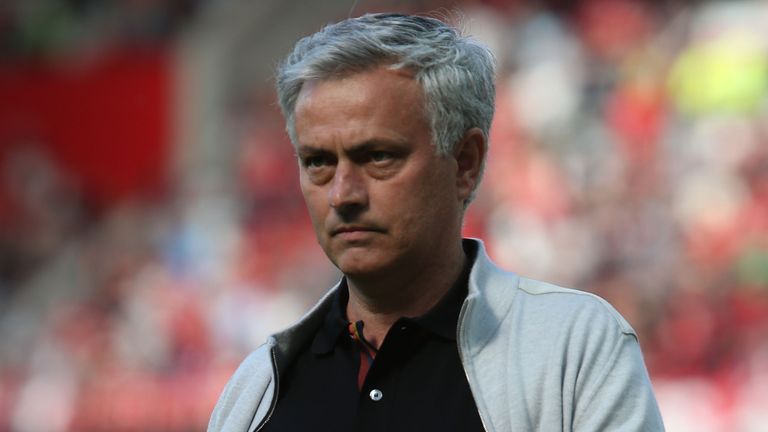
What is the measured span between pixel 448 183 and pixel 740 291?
19.2 ft

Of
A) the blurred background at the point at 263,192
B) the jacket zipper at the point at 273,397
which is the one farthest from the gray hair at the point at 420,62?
the blurred background at the point at 263,192

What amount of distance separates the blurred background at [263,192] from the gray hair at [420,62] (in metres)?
5.12

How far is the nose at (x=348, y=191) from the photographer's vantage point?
6.91 feet

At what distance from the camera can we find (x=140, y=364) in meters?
9.96

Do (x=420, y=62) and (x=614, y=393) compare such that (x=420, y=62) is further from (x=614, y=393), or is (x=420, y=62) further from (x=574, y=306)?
(x=614, y=393)

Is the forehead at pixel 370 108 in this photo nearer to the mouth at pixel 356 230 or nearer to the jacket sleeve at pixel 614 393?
the mouth at pixel 356 230

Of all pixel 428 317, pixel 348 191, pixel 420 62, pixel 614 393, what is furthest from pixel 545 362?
pixel 420 62

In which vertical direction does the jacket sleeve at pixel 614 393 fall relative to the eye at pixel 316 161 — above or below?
below

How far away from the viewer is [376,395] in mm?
2123

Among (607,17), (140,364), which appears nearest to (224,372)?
(140,364)

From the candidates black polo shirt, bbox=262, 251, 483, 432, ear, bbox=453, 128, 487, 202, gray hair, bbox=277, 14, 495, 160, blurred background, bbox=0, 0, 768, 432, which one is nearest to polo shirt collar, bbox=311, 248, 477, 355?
black polo shirt, bbox=262, 251, 483, 432

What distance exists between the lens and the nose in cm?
211

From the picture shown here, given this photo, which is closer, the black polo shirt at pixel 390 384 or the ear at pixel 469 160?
the black polo shirt at pixel 390 384

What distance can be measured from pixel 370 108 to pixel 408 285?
0.96 ft
